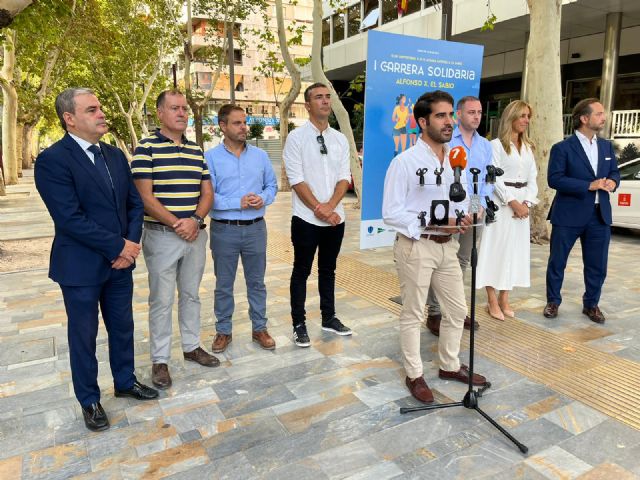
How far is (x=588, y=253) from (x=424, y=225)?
2593 millimetres

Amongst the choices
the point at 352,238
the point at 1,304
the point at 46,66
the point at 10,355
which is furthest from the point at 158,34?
the point at 10,355

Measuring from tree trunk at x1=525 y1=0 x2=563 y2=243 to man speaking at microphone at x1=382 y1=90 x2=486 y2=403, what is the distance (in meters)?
5.54

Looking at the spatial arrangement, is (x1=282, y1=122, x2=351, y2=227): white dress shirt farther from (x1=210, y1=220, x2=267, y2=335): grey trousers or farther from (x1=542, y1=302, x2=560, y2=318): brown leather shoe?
(x1=542, y1=302, x2=560, y2=318): brown leather shoe

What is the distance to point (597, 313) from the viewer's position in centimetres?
484

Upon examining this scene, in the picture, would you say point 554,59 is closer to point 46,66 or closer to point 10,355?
point 10,355

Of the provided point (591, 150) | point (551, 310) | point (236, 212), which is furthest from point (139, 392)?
point (591, 150)

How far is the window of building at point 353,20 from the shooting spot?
77.7ft

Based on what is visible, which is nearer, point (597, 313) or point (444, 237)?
point (444, 237)

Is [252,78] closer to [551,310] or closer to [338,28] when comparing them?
[338,28]

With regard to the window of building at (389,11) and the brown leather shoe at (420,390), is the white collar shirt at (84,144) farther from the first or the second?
the window of building at (389,11)

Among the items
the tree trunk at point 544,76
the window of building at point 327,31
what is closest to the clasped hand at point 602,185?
the tree trunk at point 544,76

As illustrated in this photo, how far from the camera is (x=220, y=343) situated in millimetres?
4156

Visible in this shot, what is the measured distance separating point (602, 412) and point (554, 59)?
6403 mm

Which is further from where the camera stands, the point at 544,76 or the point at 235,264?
the point at 544,76
